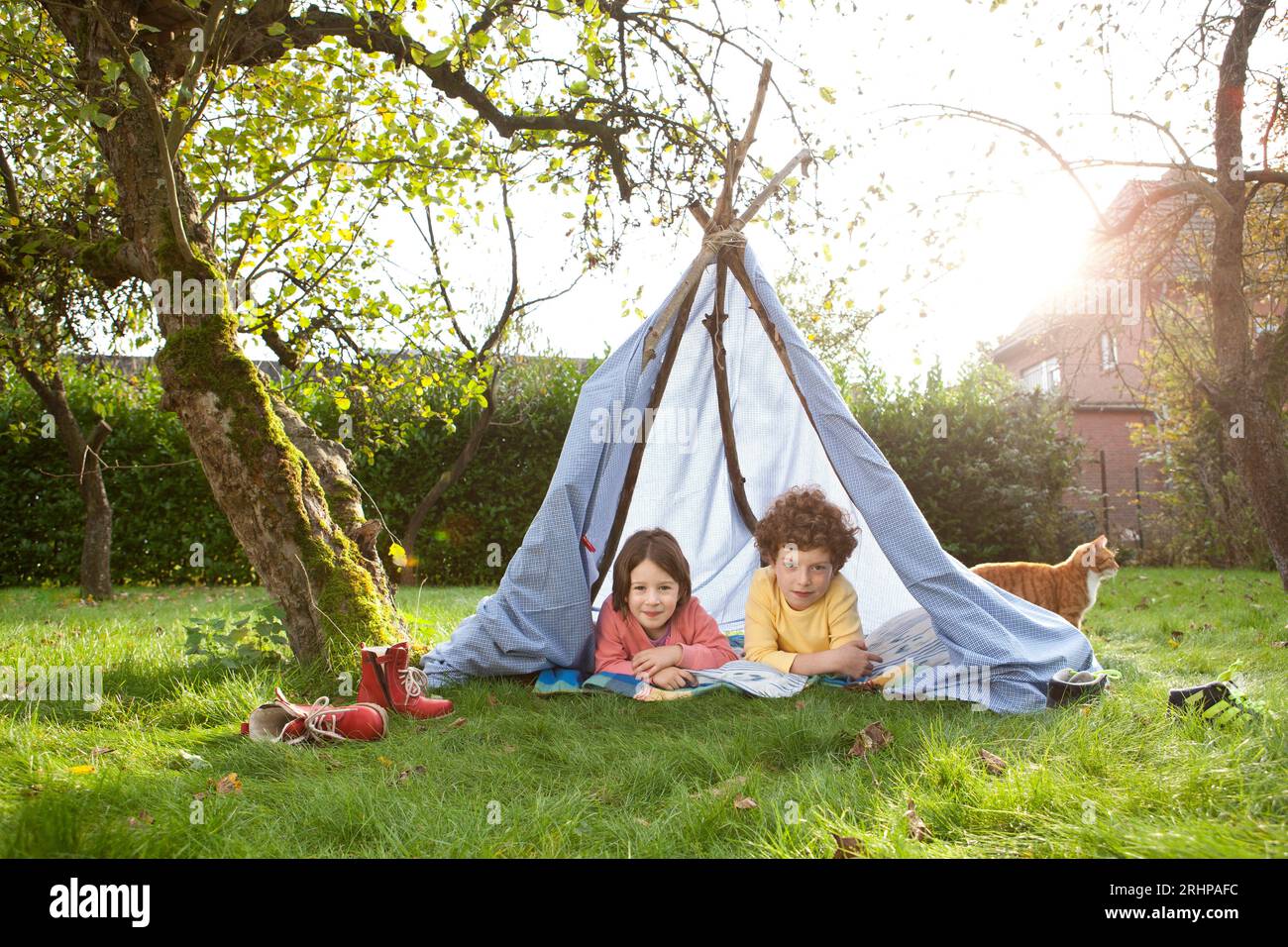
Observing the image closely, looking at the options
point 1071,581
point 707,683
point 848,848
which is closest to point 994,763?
point 848,848

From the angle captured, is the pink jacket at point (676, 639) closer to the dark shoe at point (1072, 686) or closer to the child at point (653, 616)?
the child at point (653, 616)

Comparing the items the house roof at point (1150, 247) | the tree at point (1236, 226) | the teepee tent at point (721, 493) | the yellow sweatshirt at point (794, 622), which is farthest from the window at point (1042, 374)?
the yellow sweatshirt at point (794, 622)

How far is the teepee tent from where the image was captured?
4.07 meters

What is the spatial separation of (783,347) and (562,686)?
2117mm

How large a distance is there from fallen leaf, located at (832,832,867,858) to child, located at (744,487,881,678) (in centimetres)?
204

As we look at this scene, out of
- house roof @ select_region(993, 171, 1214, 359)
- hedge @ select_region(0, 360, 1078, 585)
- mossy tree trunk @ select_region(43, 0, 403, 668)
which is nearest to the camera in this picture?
mossy tree trunk @ select_region(43, 0, 403, 668)

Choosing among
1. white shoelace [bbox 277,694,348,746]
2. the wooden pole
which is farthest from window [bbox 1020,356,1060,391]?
white shoelace [bbox 277,694,348,746]

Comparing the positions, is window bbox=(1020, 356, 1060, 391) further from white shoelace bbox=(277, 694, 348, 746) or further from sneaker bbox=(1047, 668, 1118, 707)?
Result: white shoelace bbox=(277, 694, 348, 746)

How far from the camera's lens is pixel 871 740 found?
121 inches

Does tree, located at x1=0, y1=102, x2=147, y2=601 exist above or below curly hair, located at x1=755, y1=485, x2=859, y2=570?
above

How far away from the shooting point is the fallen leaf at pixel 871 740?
118 inches

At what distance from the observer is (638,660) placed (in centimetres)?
425

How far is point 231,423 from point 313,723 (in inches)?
73.1

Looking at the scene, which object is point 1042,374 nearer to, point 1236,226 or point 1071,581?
point 1236,226
